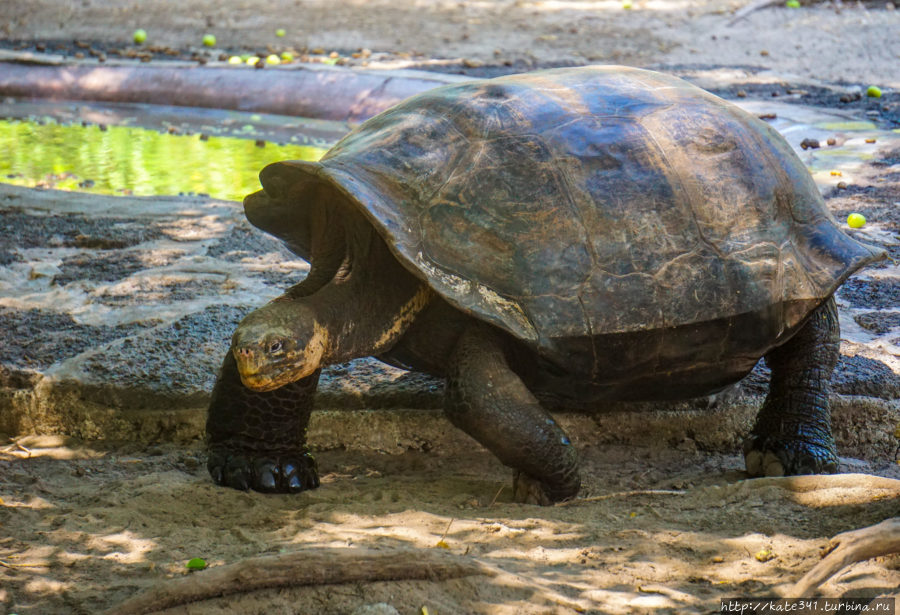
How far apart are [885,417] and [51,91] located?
1029cm

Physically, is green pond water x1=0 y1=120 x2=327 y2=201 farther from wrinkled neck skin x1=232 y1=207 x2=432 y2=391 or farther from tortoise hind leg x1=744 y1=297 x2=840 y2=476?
tortoise hind leg x1=744 y1=297 x2=840 y2=476

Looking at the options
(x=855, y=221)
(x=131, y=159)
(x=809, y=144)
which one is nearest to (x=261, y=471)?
(x=855, y=221)

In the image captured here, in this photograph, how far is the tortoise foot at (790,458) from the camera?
358cm

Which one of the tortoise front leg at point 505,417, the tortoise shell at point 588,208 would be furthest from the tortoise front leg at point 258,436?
the tortoise shell at point 588,208

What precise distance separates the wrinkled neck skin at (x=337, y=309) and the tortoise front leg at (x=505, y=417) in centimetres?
28

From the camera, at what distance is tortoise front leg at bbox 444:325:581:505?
3.22 metres

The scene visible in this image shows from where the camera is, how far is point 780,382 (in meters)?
3.79

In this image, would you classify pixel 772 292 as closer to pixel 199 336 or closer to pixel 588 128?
pixel 588 128

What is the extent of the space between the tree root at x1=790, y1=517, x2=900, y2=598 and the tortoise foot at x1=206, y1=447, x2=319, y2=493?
1.81 metres

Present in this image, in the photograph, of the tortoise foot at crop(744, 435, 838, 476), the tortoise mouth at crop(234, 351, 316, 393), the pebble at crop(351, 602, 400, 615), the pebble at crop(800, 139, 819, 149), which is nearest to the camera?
the pebble at crop(351, 602, 400, 615)

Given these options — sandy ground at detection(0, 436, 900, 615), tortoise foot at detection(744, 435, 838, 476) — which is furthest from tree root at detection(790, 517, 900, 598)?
tortoise foot at detection(744, 435, 838, 476)

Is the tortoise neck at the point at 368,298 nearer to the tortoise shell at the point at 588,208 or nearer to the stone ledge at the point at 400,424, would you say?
the tortoise shell at the point at 588,208

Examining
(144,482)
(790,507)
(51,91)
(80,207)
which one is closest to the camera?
(790,507)

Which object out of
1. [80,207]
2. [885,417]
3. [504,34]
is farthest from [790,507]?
[504,34]
